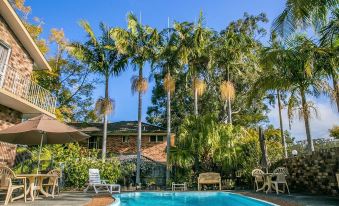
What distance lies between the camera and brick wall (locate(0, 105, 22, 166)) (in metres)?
13.7

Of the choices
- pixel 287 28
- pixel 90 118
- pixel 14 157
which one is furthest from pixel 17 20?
pixel 90 118

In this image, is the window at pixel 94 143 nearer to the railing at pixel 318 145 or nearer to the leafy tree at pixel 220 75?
the leafy tree at pixel 220 75

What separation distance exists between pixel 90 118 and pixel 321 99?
26.6 meters

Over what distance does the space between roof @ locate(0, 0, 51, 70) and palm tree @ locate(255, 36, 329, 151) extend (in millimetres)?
12285

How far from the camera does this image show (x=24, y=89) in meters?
14.7

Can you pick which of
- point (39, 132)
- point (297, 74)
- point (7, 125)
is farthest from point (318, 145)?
point (7, 125)

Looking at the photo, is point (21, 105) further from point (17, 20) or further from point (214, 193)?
point (214, 193)

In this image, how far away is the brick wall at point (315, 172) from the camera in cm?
1151

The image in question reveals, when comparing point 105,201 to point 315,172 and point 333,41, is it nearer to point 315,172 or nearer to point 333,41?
point 315,172

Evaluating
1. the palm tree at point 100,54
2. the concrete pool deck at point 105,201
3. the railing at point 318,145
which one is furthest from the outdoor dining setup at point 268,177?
the palm tree at point 100,54

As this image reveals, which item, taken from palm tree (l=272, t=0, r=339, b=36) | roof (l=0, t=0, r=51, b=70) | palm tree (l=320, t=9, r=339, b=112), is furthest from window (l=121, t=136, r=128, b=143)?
palm tree (l=272, t=0, r=339, b=36)

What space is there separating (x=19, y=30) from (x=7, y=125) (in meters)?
4.94

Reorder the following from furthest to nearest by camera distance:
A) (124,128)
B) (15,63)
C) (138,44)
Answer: (124,128), (138,44), (15,63)

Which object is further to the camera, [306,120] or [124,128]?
[124,128]
